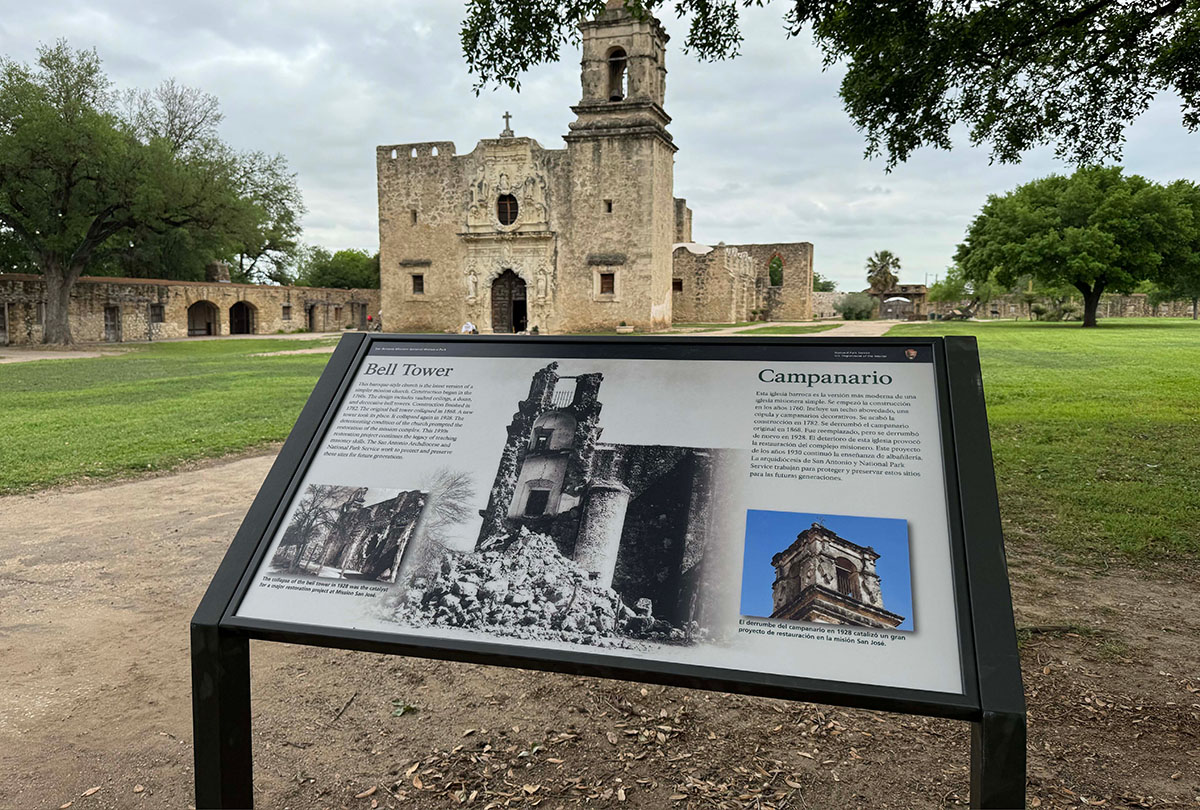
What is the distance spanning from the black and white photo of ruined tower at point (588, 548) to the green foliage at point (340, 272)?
56.8 metres

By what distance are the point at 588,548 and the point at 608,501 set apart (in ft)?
0.46

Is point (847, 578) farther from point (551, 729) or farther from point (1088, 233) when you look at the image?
point (1088, 233)

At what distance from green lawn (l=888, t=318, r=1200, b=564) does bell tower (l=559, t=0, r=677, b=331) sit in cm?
1439

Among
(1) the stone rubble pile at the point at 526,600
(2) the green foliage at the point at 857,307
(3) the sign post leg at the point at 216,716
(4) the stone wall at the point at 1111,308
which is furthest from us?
(4) the stone wall at the point at 1111,308

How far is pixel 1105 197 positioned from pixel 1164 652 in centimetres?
3544

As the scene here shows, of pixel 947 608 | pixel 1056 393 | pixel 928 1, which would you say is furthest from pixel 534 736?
pixel 1056 393

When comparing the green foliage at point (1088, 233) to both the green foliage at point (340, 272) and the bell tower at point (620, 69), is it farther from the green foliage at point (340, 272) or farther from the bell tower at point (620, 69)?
the green foliage at point (340, 272)

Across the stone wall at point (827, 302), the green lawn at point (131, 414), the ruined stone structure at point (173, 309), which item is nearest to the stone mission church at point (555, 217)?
the ruined stone structure at point (173, 309)

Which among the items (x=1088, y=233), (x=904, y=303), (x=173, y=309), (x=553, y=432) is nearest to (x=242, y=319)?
(x=173, y=309)

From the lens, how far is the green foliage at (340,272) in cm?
5738

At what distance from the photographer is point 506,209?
29.3m

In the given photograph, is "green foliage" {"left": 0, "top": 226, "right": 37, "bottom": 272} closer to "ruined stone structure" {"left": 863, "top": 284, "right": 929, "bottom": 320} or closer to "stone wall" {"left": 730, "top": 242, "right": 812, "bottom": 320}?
"stone wall" {"left": 730, "top": 242, "right": 812, "bottom": 320}

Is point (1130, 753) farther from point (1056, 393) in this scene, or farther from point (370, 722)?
point (1056, 393)

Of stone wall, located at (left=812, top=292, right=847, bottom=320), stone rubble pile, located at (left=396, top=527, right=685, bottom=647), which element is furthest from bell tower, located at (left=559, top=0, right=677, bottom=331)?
stone rubble pile, located at (left=396, top=527, right=685, bottom=647)
